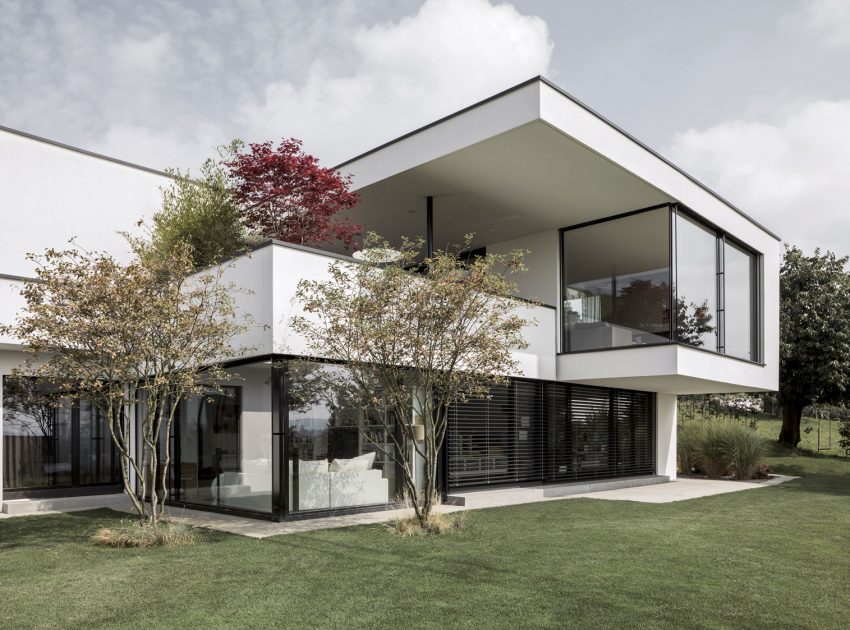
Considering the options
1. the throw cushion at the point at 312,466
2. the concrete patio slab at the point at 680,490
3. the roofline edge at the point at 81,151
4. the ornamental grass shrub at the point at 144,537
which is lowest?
the concrete patio slab at the point at 680,490

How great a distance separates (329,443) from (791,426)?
19.0 meters

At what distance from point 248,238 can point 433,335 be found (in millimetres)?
5998

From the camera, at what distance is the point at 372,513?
33.7 ft

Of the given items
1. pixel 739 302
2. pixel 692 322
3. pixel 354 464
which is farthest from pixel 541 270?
pixel 354 464

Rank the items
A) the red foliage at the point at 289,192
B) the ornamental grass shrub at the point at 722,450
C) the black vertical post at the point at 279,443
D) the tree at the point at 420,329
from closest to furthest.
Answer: the tree at the point at 420,329
the black vertical post at the point at 279,443
the red foliage at the point at 289,192
the ornamental grass shrub at the point at 722,450

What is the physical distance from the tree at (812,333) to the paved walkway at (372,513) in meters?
6.97

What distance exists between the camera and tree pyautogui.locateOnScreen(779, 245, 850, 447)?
2148 cm

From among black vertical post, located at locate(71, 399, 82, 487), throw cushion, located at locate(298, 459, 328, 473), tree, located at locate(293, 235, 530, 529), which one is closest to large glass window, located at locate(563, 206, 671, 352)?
tree, located at locate(293, 235, 530, 529)

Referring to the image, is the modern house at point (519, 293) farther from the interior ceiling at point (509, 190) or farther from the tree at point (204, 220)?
the tree at point (204, 220)

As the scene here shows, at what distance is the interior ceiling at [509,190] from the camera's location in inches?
415

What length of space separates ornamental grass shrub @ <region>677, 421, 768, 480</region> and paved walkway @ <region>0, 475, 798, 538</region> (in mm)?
651

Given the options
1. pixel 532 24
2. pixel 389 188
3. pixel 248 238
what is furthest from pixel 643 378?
pixel 248 238

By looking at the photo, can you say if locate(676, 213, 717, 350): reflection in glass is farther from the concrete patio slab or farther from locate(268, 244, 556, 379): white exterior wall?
locate(268, 244, 556, 379): white exterior wall

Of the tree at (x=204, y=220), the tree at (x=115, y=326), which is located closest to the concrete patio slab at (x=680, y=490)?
the tree at (x=204, y=220)
